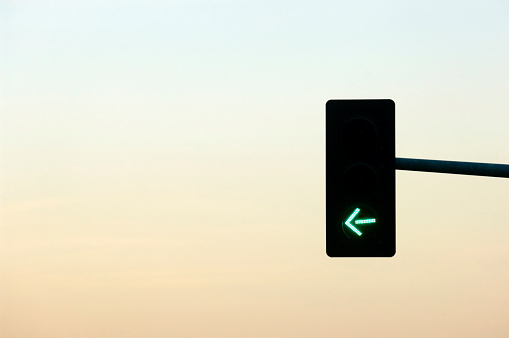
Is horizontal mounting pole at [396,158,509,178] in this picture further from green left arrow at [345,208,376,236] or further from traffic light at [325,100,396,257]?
green left arrow at [345,208,376,236]

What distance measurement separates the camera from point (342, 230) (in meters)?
39.8

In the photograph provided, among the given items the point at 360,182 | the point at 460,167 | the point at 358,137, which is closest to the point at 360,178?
the point at 360,182

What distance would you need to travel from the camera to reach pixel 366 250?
39.8m

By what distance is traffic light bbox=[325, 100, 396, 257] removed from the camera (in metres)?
39.8

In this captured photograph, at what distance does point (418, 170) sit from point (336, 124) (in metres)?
1.02

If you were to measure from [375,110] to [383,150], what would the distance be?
1.34ft

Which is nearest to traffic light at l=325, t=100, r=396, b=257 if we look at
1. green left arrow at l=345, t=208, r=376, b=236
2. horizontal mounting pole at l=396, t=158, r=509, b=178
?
green left arrow at l=345, t=208, r=376, b=236

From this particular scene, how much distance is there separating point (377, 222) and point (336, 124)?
1.07 m

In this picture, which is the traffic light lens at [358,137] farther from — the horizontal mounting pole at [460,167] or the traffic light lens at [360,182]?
the horizontal mounting pole at [460,167]

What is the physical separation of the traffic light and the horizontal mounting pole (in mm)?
384

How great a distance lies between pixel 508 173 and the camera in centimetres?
4003

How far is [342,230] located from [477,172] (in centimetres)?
152

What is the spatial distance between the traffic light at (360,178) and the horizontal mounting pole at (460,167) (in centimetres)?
38

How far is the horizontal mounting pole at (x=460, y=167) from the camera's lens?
40000mm
